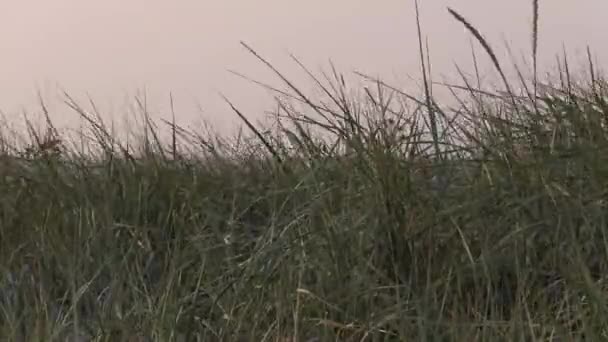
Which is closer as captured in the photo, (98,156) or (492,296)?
(492,296)

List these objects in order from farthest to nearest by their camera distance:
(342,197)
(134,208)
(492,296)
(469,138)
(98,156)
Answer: (98,156) < (134,208) < (469,138) < (342,197) < (492,296)

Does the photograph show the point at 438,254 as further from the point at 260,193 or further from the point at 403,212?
the point at 260,193

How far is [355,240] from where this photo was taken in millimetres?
1700

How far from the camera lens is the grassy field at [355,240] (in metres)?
1.54

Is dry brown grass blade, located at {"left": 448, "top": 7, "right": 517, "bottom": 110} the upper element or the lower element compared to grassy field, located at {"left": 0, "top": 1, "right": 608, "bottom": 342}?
upper

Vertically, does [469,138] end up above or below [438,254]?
above

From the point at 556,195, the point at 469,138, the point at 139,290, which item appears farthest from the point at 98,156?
the point at 556,195

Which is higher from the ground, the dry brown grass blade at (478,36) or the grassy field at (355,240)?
the dry brown grass blade at (478,36)

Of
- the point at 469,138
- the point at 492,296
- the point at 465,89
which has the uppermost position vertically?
the point at 465,89

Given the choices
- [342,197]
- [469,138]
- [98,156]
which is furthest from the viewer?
[98,156]

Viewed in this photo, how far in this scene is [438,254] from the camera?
1.69 metres

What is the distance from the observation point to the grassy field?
5.04 feet

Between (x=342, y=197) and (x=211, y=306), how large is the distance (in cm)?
40

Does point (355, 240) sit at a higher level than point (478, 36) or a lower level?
lower
